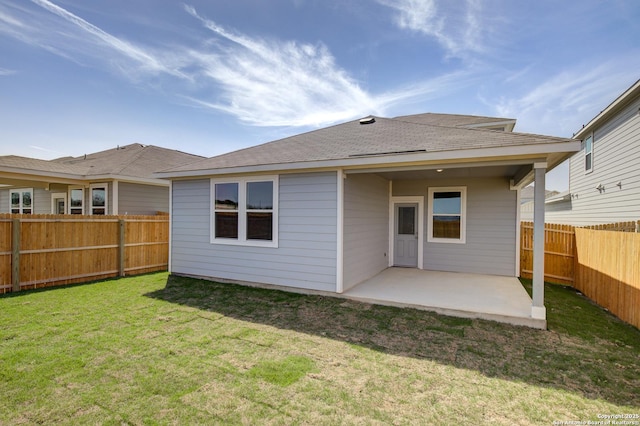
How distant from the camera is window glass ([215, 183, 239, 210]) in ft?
24.3

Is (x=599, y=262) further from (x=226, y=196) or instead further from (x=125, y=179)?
(x=125, y=179)

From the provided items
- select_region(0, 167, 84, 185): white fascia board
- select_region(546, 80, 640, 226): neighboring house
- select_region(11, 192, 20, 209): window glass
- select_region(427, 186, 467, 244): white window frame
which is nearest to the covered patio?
select_region(427, 186, 467, 244): white window frame

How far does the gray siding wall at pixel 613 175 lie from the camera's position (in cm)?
816

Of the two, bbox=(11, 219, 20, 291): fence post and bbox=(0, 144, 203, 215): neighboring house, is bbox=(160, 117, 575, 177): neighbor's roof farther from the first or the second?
bbox=(0, 144, 203, 215): neighboring house

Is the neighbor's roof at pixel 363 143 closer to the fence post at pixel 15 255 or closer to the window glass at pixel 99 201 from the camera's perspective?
the fence post at pixel 15 255

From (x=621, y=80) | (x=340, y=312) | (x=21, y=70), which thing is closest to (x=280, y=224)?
(x=340, y=312)

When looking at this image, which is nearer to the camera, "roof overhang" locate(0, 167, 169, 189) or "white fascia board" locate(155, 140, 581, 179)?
"white fascia board" locate(155, 140, 581, 179)

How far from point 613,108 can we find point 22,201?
77.5 ft

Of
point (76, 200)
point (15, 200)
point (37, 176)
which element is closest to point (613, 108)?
point (37, 176)

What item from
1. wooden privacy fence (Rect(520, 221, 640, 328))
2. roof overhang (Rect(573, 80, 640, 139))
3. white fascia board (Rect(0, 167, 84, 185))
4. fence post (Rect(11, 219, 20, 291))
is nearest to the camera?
wooden privacy fence (Rect(520, 221, 640, 328))

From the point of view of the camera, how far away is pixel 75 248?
7.60 meters

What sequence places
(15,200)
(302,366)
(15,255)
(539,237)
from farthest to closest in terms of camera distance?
1. (15,200)
2. (15,255)
3. (539,237)
4. (302,366)

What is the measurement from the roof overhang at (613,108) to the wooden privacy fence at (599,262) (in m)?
3.80

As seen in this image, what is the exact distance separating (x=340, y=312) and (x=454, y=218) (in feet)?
17.2
